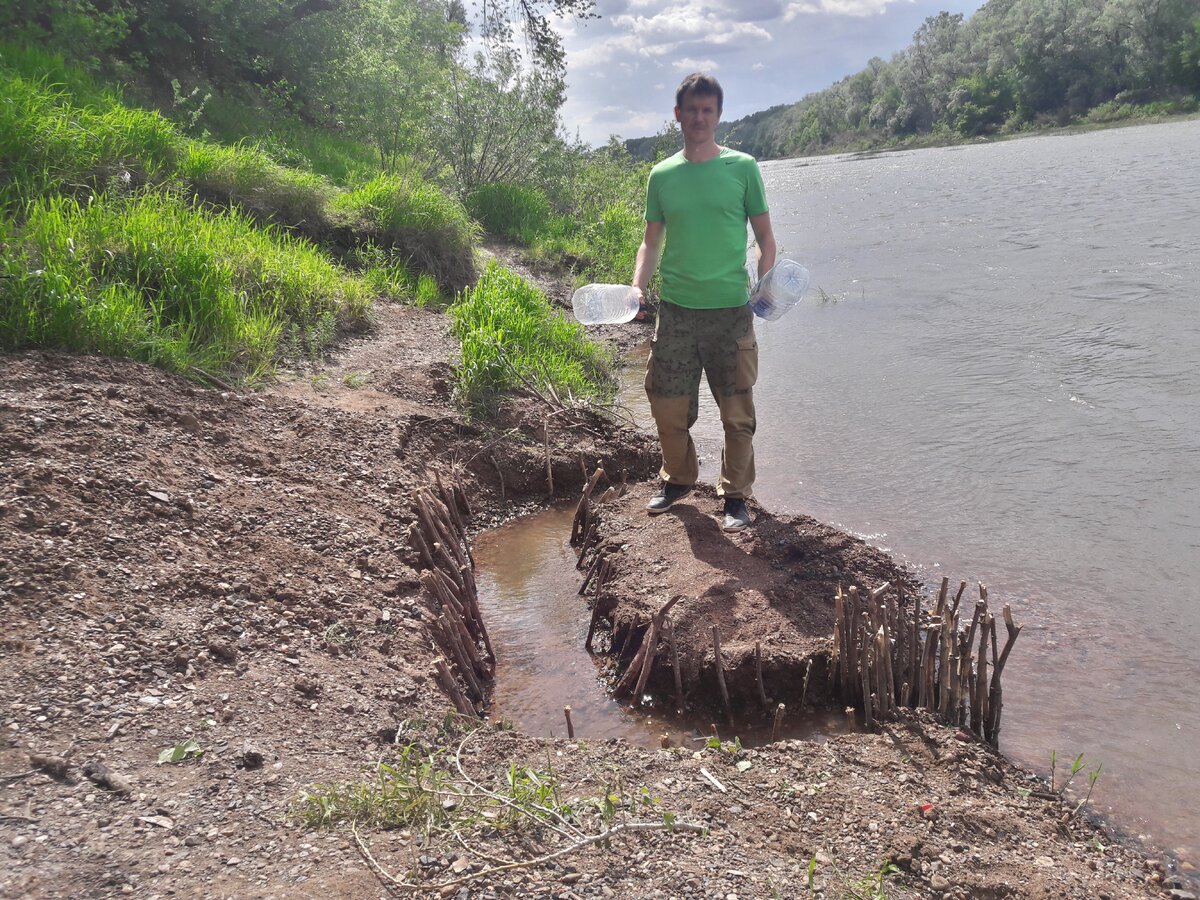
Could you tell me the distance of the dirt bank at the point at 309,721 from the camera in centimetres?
223

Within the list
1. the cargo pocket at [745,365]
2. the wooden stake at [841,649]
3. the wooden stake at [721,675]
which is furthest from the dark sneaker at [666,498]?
the wooden stake at [841,649]

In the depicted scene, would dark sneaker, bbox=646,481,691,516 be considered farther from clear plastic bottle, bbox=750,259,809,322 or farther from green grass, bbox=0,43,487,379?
green grass, bbox=0,43,487,379

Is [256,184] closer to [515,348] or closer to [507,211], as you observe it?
[515,348]

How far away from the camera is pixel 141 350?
16.0ft

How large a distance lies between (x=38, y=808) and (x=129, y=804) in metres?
0.21

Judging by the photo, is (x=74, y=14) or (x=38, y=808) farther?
(x=74, y=14)

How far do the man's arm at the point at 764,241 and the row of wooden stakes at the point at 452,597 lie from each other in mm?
2180

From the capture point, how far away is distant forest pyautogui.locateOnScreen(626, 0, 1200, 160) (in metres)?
46.3

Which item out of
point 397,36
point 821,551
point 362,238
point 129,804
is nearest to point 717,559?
point 821,551

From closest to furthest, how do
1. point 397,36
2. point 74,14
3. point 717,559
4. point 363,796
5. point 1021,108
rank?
point 363,796, point 717,559, point 74,14, point 397,36, point 1021,108

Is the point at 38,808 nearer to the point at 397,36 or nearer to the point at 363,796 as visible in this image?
the point at 363,796

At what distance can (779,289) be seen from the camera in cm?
448

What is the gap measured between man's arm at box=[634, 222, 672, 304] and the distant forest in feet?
65.9

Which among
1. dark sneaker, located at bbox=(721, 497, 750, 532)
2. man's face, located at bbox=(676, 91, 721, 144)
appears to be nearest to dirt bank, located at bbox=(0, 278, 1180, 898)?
dark sneaker, located at bbox=(721, 497, 750, 532)
